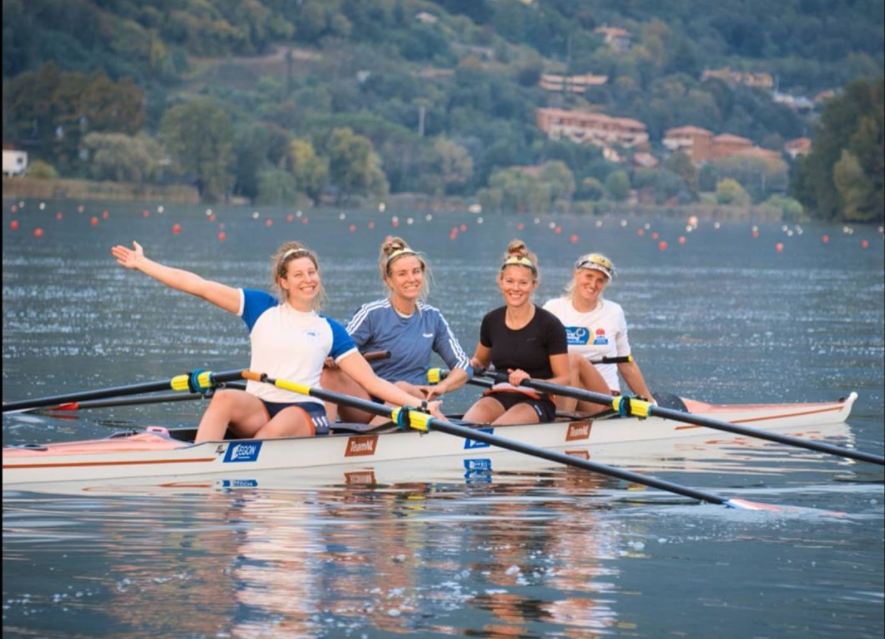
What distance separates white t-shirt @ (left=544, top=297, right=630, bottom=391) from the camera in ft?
43.0

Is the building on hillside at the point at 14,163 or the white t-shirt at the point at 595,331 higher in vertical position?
the building on hillside at the point at 14,163

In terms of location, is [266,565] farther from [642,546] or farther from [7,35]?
[7,35]

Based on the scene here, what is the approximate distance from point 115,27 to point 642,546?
189934 millimetres

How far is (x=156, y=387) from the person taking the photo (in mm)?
10758

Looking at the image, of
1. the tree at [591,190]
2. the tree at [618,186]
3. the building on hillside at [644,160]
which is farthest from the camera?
the building on hillside at [644,160]

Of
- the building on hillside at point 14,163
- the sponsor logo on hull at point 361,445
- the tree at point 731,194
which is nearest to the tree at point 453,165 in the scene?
the tree at point 731,194

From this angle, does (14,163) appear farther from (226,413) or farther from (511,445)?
(511,445)

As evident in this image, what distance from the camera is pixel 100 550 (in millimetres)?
8797

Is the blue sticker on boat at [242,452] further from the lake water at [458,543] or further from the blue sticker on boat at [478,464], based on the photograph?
the blue sticker on boat at [478,464]

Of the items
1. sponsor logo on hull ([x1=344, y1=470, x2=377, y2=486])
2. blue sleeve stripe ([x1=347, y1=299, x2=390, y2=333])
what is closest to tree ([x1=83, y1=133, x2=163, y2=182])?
blue sleeve stripe ([x1=347, y1=299, x2=390, y2=333])

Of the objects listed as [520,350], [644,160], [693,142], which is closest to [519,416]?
[520,350]

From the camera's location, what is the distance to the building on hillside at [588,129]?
19450 centimetres

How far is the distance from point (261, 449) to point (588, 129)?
617 feet

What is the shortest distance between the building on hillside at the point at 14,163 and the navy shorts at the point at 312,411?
131309 mm
